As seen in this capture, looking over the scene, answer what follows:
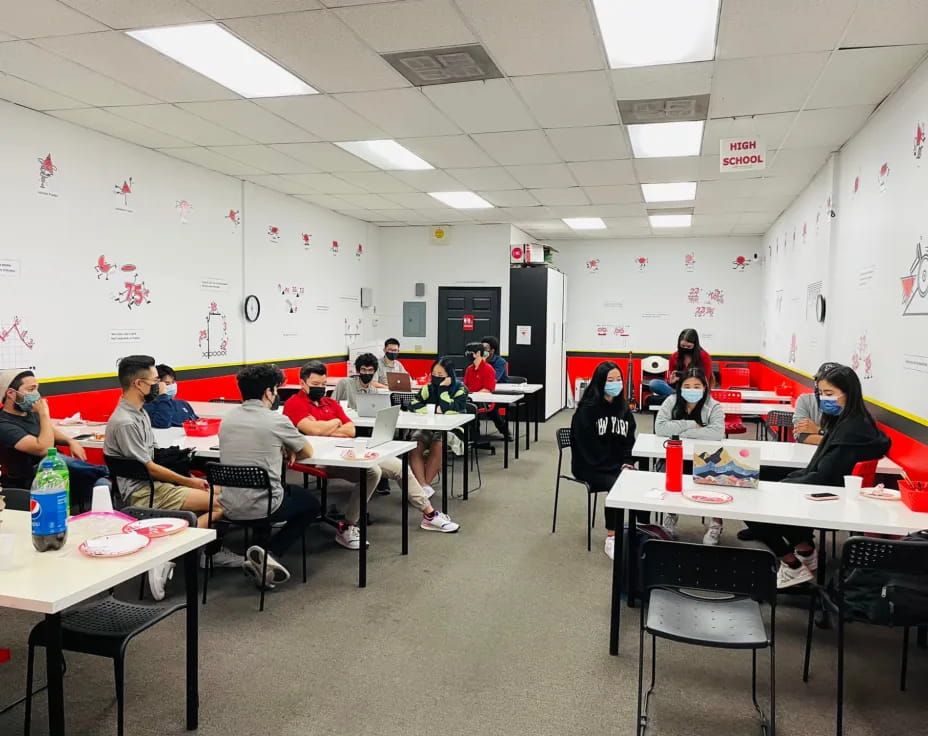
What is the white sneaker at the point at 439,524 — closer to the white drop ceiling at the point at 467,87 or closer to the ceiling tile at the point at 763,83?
the white drop ceiling at the point at 467,87

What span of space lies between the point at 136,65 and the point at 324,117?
137 cm

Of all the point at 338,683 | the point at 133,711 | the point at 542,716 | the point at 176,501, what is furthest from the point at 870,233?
the point at 133,711

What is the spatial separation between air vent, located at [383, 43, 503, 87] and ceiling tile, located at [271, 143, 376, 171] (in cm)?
198

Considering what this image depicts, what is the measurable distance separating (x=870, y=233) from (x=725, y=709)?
12.1 ft

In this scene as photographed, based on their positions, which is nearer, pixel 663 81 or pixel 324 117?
pixel 663 81

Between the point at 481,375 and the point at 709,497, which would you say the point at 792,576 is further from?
the point at 481,375

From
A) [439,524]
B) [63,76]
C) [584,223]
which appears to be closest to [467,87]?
[63,76]

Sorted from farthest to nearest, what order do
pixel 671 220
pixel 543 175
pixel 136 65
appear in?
pixel 671 220 < pixel 543 175 < pixel 136 65

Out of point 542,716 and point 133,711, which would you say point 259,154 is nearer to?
point 133,711

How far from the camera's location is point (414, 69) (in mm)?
4148

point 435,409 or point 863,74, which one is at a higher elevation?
point 863,74

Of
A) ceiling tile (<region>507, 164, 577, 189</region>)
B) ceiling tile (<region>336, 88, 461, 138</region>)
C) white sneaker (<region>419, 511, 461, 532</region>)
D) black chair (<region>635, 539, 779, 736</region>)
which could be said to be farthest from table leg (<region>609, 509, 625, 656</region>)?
ceiling tile (<region>507, 164, 577, 189</region>)

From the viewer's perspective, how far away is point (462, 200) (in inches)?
342

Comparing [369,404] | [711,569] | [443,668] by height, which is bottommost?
[443,668]
